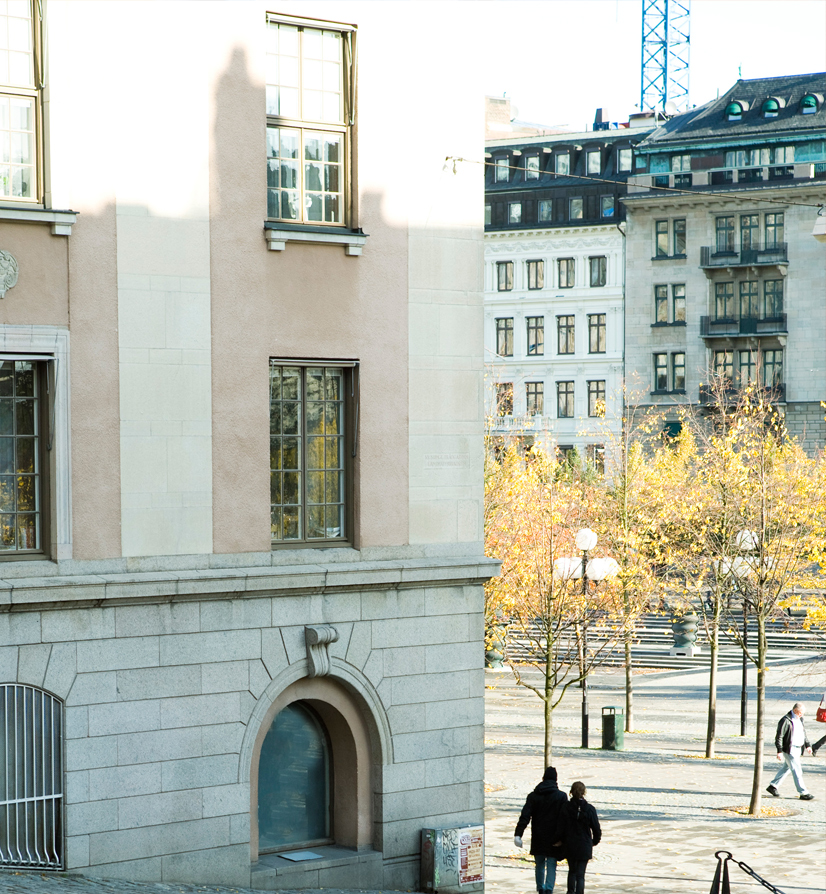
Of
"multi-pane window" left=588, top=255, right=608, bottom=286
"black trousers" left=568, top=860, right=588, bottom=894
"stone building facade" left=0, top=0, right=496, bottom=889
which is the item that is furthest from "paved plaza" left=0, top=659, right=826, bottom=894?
"multi-pane window" left=588, top=255, right=608, bottom=286

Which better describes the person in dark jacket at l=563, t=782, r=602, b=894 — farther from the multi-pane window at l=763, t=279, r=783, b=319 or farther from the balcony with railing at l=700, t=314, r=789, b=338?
the multi-pane window at l=763, t=279, r=783, b=319

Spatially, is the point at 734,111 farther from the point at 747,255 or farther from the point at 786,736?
the point at 786,736

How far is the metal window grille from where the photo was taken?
1432 centimetres

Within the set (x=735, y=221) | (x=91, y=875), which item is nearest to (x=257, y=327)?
(x=91, y=875)

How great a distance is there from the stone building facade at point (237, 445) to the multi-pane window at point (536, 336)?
6811 centimetres

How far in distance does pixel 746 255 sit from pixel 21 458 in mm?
69253

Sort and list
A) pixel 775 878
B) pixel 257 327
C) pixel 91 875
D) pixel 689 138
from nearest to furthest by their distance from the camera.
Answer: pixel 91 875
pixel 257 327
pixel 775 878
pixel 689 138

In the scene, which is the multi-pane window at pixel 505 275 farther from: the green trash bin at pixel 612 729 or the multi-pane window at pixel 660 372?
Answer: the green trash bin at pixel 612 729

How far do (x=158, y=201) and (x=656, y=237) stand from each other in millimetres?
69799

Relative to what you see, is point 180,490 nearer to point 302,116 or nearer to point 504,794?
point 302,116

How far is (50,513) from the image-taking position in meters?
14.6

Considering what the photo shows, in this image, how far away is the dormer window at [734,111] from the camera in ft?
264

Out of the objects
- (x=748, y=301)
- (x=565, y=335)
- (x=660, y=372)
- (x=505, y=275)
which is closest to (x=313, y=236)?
(x=748, y=301)

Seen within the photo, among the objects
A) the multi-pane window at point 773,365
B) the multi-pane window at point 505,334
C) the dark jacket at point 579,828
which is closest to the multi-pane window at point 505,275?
the multi-pane window at point 505,334
